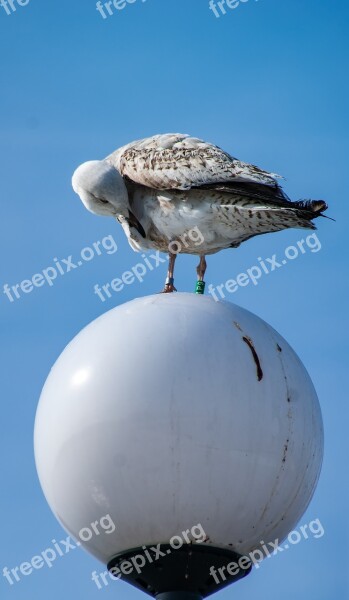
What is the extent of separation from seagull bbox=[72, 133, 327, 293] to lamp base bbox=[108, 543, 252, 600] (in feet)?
9.65

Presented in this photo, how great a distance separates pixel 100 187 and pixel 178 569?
175 inches

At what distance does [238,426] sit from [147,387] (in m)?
0.58

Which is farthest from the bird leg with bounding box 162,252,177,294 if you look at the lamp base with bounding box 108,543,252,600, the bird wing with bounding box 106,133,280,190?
the lamp base with bounding box 108,543,252,600

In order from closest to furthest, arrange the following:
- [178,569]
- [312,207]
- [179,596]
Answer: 1. [178,569]
2. [179,596]
3. [312,207]

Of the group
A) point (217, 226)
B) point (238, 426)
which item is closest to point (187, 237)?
point (217, 226)

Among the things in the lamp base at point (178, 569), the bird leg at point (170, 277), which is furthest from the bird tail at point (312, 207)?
the lamp base at point (178, 569)

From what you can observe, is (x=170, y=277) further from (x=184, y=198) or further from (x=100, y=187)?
(x=100, y=187)

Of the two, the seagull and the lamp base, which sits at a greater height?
the seagull

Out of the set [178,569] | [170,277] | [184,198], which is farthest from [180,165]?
[178,569]

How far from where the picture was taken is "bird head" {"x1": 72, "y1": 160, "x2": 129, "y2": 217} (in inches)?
480

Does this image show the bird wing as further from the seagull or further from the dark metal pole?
the dark metal pole

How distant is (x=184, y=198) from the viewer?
12039mm

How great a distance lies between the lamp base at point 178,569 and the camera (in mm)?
8547

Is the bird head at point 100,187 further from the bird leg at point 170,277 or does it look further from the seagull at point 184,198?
the bird leg at point 170,277
